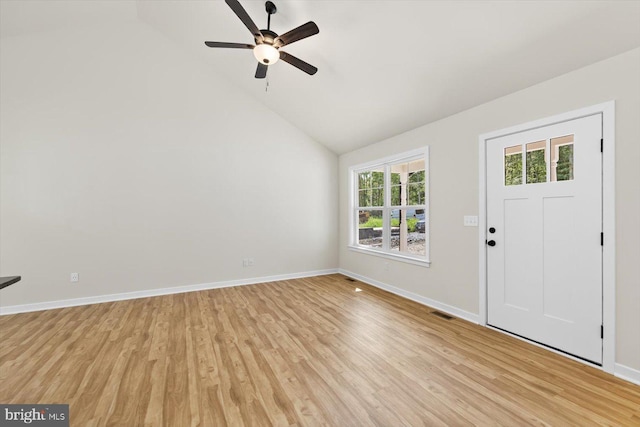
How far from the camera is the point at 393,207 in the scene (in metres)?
4.59

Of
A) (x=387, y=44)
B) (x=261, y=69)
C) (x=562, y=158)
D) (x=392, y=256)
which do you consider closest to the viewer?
(x=562, y=158)

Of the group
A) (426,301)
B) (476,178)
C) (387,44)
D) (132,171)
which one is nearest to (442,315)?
(426,301)

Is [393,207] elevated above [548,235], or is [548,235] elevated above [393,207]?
[393,207]

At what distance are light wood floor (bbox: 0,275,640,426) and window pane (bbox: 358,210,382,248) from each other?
5.85 feet

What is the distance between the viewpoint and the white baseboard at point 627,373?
6.44 feet

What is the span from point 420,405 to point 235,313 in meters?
2.46

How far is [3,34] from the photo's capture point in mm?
3588

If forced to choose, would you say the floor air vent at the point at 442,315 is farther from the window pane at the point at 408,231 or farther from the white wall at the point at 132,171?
the white wall at the point at 132,171

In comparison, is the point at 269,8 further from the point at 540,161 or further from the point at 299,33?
the point at 540,161

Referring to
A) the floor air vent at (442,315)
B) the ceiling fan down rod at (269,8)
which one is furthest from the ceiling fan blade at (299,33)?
the floor air vent at (442,315)

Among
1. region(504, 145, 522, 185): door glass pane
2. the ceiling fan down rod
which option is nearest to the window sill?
region(504, 145, 522, 185): door glass pane

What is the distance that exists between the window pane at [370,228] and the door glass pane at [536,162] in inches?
98.8

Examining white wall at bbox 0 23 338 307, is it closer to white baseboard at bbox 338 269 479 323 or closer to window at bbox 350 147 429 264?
window at bbox 350 147 429 264

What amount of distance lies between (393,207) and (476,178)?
1.62 meters
